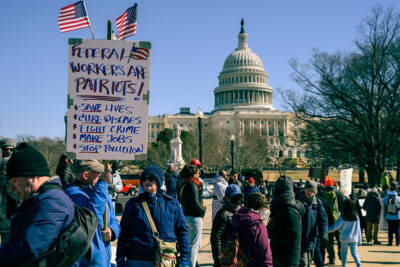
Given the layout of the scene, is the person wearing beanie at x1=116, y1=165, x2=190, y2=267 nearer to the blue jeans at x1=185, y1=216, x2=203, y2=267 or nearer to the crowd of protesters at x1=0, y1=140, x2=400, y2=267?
the crowd of protesters at x1=0, y1=140, x2=400, y2=267

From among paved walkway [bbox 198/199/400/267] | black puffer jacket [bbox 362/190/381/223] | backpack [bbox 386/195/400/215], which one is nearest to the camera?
paved walkway [bbox 198/199/400/267]

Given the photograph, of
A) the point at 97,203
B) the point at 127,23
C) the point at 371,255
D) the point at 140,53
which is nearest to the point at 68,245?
the point at 97,203

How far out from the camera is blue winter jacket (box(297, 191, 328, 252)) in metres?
5.85

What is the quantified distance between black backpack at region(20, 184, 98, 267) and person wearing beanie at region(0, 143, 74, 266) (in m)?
0.02

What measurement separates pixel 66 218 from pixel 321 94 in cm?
2401

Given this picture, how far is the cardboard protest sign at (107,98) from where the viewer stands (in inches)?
170

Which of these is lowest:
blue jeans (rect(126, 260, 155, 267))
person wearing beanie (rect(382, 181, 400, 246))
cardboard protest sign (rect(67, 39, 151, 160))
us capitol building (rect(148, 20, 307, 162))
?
person wearing beanie (rect(382, 181, 400, 246))

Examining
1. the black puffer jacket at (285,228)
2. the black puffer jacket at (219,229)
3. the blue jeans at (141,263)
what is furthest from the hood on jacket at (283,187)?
the blue jeans at (141,263)

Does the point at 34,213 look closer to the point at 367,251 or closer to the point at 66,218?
the point at 66,218

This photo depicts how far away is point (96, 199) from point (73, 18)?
264 cm

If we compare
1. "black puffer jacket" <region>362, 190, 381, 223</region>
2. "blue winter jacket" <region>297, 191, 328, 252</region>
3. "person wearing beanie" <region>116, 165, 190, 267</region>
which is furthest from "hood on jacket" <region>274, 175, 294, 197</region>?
"black puffer jacket" <region>362, 190, 381, 223</region>

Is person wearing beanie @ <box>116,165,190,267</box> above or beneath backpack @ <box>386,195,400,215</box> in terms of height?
above

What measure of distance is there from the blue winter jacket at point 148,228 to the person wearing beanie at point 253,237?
0.51 meters

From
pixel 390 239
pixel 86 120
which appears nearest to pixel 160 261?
pixel 86 120
